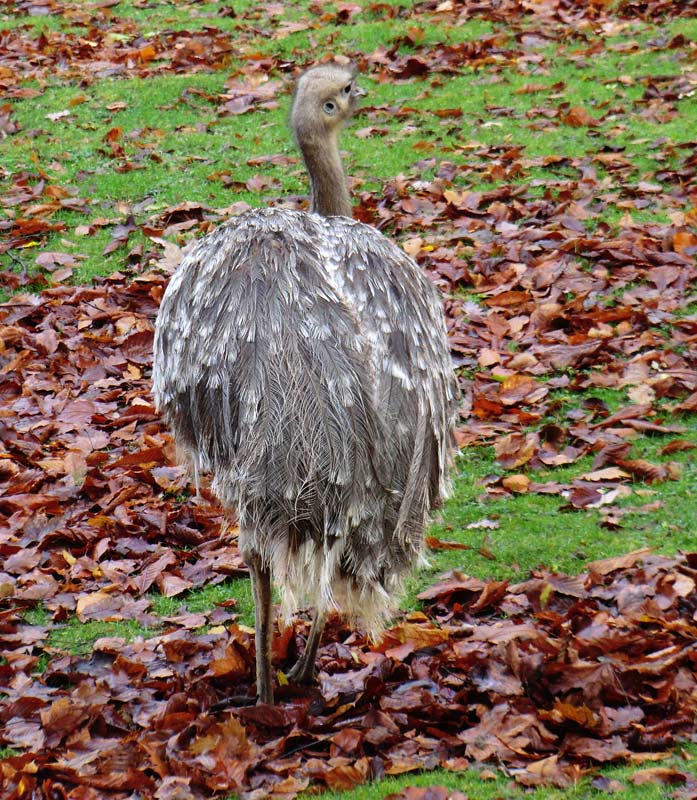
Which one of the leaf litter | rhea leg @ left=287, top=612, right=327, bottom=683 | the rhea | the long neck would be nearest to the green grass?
the leaf litter

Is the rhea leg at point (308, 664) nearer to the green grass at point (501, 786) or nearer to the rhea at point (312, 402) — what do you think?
the rhea at point (312, 402)

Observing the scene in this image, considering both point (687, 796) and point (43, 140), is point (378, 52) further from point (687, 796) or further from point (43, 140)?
point (687, 796)

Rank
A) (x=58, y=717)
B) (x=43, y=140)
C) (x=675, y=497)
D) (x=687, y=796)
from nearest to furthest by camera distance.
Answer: (x=687, y=796), (x=58, y=717), (x=675, y=497), (x=43, y=140)

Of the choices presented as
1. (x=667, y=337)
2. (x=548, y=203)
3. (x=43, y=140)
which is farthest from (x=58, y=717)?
(x=43, y=140)

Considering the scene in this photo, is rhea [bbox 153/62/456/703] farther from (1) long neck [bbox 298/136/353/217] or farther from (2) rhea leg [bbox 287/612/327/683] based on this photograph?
(1) long neck [bbox 298/136/353/217]

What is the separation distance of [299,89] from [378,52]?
6903 mm

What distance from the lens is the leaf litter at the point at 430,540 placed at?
4316 millimetres

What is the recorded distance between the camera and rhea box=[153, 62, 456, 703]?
408 cm

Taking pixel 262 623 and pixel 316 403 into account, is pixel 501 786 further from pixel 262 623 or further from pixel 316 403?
pixel 316 403

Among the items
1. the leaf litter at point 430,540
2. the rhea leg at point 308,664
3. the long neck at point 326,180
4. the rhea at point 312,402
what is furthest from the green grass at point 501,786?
the long neck at point 326,180

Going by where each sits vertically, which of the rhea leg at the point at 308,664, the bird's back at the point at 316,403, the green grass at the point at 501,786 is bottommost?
→ the rhea leg at the point at 308,664

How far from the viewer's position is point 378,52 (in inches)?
517

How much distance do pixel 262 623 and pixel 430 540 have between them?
145 centimetres

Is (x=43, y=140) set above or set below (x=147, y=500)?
above
